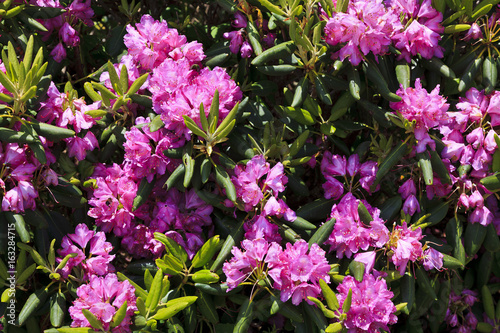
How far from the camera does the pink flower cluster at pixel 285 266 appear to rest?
1.87m

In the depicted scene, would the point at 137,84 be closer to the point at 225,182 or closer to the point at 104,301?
the point at 225,182

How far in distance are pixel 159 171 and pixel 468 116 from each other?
121 cm

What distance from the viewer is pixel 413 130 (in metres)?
2.00

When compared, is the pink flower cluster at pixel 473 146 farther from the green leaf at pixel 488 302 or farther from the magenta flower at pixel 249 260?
the magenta flower at pixel 249 260

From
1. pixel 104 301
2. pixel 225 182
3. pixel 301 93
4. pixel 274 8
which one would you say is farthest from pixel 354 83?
pixel 104 301

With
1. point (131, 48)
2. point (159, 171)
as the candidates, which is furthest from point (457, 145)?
point (131, 48)

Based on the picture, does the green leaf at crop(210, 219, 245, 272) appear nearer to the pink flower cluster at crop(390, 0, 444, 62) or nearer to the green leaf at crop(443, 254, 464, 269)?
the green leaf at crop(443, 254, 464, 269)

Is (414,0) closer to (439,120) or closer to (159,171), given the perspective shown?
(439,120)

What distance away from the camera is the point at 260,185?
1996 millimetres

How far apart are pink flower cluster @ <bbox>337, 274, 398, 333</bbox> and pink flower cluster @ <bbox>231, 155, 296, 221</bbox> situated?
0.37m

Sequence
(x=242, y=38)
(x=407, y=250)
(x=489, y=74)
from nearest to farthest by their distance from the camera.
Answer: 1. (x=407, y=250)
2. (x=489, y=74)
3. (x=242, y=38)

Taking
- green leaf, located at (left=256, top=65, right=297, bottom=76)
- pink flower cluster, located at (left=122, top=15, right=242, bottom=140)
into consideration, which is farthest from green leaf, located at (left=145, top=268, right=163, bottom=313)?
green leaf, located at (left=256, top=65, right=297, bottom=76)

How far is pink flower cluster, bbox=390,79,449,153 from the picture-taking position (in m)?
1.96

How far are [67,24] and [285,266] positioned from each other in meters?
1.39
